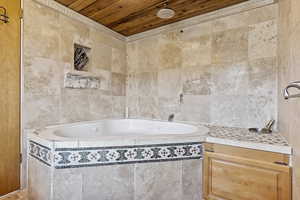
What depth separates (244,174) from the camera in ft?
4.61

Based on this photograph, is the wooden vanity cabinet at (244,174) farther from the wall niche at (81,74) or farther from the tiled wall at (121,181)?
the wall niche at (81,74)

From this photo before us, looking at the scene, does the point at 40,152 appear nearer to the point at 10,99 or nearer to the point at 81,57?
the point at 10,99

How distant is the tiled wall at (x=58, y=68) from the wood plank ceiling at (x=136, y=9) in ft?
0.73

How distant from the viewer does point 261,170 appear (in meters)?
1.34

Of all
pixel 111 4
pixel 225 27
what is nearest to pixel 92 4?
pixel 111 4

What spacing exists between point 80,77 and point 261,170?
90.4 inches

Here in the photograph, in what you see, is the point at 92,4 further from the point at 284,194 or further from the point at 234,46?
the point at 284,194

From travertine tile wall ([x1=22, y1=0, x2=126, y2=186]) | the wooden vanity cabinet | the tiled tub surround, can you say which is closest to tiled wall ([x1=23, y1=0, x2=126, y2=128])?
→ travertine tile wall ([x1=22, y1=0, x2=126, y2=186])

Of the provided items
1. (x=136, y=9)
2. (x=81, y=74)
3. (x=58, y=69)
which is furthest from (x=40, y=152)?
(x=136, y=9)

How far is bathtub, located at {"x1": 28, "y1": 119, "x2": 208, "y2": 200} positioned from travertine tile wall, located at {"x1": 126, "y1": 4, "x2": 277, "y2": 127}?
833 millimetres

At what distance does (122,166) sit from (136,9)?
1.98 meters

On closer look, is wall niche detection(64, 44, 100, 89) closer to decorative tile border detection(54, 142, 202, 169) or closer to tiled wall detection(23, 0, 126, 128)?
tiled wall detection(23, 0, 126, 128)

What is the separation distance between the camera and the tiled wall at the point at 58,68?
2.02 meters

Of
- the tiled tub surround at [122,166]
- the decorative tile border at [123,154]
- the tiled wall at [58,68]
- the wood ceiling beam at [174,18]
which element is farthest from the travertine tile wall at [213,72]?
the decorative tile border at [123,154]
